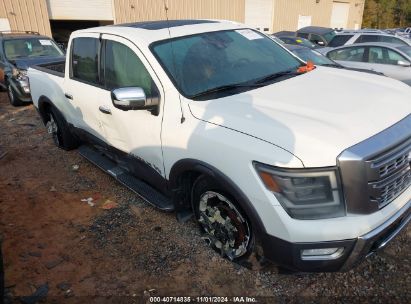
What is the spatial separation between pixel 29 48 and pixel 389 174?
9.56m

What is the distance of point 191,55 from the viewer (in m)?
3.15

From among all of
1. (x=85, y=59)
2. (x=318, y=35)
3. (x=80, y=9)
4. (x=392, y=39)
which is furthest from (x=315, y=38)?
(x=85, y=59)

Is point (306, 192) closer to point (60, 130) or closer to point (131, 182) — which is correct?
point (131, 182)

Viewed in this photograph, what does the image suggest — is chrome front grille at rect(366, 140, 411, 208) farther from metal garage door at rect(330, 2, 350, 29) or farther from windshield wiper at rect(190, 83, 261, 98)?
metal garage door at rect(330, 2, 350, 29)

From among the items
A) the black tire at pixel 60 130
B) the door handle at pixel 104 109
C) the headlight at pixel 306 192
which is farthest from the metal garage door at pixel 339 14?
the headlight at pixel 306 192

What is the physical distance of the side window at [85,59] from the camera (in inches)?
153

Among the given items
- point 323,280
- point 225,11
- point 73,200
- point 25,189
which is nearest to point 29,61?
point 25,189

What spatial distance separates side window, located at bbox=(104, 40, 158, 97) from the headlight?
1326 mm

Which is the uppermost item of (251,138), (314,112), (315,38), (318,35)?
(314,112)

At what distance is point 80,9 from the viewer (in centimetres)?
1764

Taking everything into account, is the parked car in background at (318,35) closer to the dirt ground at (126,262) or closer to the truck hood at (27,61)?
the truck hood at (27,61)

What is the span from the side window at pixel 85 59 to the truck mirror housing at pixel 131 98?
115cm

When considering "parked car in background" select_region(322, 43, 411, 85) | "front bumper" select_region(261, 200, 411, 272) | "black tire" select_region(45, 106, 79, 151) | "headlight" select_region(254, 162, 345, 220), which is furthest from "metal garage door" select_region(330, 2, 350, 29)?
"headlight" select_region(254, 162, 345, 220)

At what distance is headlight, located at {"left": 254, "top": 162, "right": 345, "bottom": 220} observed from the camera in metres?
2.11
